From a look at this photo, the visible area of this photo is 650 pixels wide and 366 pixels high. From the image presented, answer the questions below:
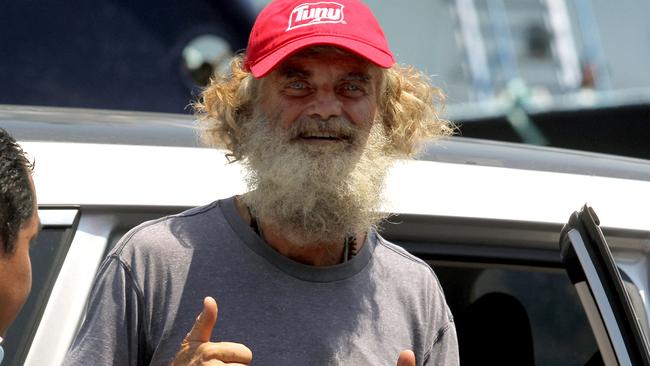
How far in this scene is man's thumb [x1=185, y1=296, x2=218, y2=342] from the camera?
237 cm

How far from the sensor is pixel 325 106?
9.26 feet

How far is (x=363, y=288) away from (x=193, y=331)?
0.48m

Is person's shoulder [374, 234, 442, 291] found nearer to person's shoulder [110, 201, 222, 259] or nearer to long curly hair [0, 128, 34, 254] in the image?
person's shoulder [110, 201, 222, 259]

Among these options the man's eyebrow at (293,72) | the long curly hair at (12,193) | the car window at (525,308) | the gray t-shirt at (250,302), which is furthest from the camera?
the car window at (525,308)

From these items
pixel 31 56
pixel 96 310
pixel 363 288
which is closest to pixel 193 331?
pixel 96 310

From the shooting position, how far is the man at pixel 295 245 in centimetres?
260

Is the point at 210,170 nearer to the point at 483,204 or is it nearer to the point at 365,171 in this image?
the point at 365,171

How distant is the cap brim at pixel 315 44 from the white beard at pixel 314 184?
0.42 feet

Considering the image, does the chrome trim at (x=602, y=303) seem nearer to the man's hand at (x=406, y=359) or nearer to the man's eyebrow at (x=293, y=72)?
the man's hand at (x=406, y=359)

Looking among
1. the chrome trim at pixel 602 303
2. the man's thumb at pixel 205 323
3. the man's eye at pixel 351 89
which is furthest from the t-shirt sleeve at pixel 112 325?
the chrome trim at pixel 602 303

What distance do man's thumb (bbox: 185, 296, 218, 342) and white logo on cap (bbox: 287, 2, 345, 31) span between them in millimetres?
737

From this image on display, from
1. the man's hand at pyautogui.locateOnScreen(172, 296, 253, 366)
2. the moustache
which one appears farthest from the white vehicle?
the man's hand at pyautogui.locateOnScreen(172, 296, 253, 366)

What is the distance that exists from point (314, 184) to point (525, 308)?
2.14 feet

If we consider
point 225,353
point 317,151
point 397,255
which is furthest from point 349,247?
point 225,353
